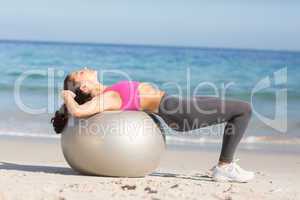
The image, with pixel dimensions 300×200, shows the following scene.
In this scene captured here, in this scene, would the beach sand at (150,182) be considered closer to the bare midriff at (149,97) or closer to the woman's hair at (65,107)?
the woman's hair at (65,107)

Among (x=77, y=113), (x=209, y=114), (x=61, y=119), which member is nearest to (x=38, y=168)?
(x=61, y=119)

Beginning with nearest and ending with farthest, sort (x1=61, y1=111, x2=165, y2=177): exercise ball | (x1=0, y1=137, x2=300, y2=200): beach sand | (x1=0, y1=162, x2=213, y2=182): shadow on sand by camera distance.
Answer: (x1=0, y1=137, x2=300, y2=200): beach sand, (x1=61, y1=111, x2=165, y2=177): exercise ball, (x1=0, y1=162, x2=213, y2=182): shadow on sand

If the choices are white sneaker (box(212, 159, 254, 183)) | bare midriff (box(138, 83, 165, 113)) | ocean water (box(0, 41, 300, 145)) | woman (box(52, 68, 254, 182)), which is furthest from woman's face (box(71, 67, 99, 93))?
ocean water (box(0, 41, 300, 145))

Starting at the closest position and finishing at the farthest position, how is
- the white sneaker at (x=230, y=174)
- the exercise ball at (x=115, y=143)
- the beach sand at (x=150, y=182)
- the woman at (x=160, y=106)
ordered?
the beach sand at (x=150, y=182), the exercise ball at (x=115, y=143), the woman at (x=160, y=106), the white sneaker at (x=230, y=174)

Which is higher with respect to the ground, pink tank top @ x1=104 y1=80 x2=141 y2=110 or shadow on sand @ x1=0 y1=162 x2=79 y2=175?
pink tank top @ x1=104 y1=80 x2=141 y2=110

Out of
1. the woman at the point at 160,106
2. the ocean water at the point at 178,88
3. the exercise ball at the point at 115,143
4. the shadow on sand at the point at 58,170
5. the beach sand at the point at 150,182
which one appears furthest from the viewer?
the ocean water at the point at 178,88

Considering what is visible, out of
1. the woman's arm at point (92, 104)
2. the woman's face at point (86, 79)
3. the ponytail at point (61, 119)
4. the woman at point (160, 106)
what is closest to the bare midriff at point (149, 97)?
the woman at point (160, 106)

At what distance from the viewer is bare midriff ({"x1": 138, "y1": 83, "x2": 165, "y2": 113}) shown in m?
6.25

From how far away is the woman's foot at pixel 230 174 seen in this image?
6387 millimetres

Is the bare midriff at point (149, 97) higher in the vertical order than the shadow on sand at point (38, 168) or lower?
higher

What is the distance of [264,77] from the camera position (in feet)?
89.0

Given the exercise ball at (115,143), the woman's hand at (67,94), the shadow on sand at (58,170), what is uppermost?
the woman's hand at (67,94)

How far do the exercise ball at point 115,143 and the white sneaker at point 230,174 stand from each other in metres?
0.60

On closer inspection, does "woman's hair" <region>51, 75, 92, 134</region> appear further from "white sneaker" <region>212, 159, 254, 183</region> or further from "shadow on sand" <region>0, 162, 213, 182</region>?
"white sneaker" <region>212, 159, 254, 183</region>
